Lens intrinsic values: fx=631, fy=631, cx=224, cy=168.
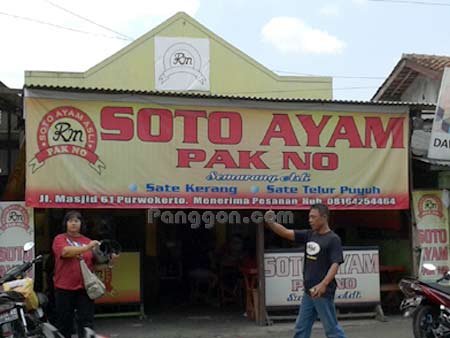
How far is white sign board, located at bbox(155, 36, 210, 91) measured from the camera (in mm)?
22328

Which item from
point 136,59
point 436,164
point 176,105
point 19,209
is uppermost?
point 136,59

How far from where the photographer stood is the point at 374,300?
9.93 metres

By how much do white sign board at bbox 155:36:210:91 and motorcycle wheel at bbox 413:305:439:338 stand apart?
15672 millimetres

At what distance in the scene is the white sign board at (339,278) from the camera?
9.59m

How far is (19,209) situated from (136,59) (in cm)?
1413

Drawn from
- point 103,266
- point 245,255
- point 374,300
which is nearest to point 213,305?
point 245,255

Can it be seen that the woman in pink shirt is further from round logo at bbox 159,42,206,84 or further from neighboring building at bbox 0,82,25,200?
round logo at bbox 159,42,206,84

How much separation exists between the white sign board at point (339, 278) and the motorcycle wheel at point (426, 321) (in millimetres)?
2099

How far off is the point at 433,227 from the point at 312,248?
14.1 ft

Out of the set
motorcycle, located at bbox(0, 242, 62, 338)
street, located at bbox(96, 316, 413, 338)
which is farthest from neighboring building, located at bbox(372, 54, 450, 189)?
motorcycle, located at bbox(0, 242, 62, 338)

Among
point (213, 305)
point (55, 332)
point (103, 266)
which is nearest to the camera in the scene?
point (55, 332)

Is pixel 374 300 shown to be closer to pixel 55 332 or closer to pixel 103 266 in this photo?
pixel 103 266

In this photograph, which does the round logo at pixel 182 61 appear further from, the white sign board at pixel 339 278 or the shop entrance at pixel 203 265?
the white sign board at pixel 339 278

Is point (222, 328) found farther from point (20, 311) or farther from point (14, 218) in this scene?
point (20, 311)
